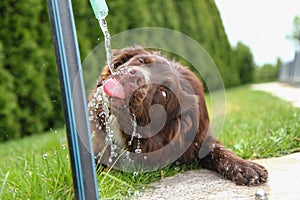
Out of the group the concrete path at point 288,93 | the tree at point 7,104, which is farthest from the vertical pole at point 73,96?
the concrete path at point 288,93

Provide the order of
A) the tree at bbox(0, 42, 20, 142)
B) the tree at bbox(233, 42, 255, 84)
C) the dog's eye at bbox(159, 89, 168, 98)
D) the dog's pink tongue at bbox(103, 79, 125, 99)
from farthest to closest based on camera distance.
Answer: the tree at bbox(233, 42, 255, 84)
the tree at bbox(0, 42, 20, 142)
the dog's eye at bbox(159, 89, 168, 98)
the dog's pink tongue at bbox(103, 79, 125, 99)

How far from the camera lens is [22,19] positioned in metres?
5.51

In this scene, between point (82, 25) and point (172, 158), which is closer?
point (172, 158)

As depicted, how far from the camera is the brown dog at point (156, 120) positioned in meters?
1.89

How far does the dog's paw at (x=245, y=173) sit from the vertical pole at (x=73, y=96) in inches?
32.8

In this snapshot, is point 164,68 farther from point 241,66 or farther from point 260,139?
point 241,66

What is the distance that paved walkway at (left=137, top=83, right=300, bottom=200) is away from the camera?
1718 millimetres

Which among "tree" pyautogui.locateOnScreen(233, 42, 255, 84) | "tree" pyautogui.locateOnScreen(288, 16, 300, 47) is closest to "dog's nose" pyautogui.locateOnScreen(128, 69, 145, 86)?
"tree" pyautogui.locateOnScreen(233, 42, 255, 84)

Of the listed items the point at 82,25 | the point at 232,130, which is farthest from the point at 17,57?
the point at 232,130

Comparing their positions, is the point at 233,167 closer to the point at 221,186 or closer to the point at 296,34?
the point at 221,186

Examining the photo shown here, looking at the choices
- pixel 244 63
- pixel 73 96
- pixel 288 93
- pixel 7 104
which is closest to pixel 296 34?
pixel 244 63

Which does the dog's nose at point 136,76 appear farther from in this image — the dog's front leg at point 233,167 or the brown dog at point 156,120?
the dog's front leg at point 233,167

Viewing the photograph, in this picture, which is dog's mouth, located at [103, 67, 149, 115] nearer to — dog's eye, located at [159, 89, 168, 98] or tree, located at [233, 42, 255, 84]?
dog's eye, located at [159, 89, 168, 98]

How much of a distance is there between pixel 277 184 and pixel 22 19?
4.66m
